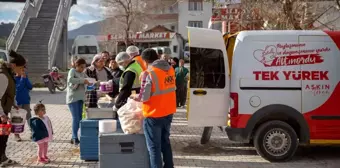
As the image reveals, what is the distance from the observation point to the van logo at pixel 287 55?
7.46m

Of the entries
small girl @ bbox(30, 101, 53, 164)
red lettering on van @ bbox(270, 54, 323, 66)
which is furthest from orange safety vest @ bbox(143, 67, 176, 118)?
red lettering on van @ bbox(270, 54, 323, 66)

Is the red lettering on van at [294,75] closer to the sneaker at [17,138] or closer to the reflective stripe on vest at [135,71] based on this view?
the reflective stripe on vest at [135,71]

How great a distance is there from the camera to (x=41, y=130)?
7.26m

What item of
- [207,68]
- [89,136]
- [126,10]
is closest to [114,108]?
[89,136]

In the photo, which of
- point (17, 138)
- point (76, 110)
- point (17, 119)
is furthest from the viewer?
point (17, 138)

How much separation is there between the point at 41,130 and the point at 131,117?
1.89 metres

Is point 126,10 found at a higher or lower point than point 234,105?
higher

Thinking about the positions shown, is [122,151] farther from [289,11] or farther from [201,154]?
[289,11]

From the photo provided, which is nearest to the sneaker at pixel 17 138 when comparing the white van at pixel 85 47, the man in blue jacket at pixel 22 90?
the man in blue jacket at pixel 22 90

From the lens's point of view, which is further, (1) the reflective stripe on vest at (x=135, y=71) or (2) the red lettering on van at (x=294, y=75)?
(2) the red lettering on van at (x=294, y=75)

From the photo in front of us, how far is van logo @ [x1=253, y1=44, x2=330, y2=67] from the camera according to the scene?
746cm

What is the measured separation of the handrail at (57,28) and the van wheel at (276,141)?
2148 centimetres

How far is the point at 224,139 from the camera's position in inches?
383

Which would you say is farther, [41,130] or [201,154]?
[201,154]
